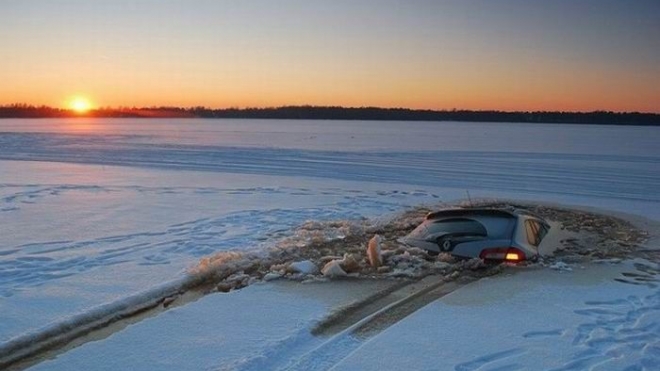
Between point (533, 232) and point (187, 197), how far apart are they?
10.3 metres

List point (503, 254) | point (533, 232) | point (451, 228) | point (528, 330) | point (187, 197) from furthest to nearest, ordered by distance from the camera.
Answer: point (187, 197) < point (533, 232) < point (451, 228) < point (503, 254) < point (528, 330)

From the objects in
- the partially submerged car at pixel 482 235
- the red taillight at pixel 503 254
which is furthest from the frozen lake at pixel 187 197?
the red taillight at pixel 503 254

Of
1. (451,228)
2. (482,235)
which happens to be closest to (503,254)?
(482,235)

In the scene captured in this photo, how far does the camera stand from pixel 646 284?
8.34m

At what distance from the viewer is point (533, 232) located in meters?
9.84

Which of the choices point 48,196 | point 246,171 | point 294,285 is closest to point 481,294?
point 294,285

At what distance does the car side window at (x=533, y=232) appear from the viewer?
9533 millimetres

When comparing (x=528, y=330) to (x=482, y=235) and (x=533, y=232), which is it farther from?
(x=533, y=232)

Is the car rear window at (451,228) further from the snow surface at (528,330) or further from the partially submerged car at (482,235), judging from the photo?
the snow surface at (528,330)

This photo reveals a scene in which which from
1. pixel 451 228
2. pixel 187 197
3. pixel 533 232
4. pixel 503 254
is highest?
pixel 451 228

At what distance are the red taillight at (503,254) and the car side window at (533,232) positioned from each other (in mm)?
563

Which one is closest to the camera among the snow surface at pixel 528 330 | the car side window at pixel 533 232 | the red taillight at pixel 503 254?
the snow surface at pixel 528 330

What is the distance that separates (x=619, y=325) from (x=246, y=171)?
19846mm

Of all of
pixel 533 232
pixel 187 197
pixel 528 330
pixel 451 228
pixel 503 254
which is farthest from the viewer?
pixel 187 197
